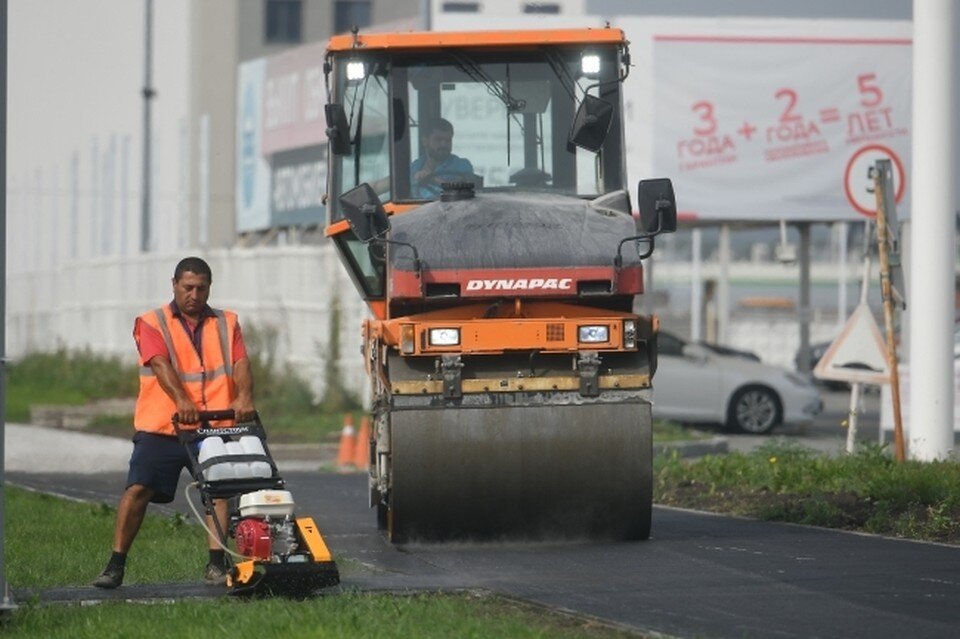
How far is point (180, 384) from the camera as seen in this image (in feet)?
36.3

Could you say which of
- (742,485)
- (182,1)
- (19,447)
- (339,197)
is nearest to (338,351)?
(19,447)

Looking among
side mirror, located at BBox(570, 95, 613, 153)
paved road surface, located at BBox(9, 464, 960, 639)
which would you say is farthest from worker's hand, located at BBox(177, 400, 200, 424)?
side mirror, located at BBox(570, 95, 613, 153)

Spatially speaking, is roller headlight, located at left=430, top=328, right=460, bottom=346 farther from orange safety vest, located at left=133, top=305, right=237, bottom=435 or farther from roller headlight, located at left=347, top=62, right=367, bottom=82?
roller headlight, located at left=347, top=62, right=367, bottom=82

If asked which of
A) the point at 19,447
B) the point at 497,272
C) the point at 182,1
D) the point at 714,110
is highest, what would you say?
the point at 182,1

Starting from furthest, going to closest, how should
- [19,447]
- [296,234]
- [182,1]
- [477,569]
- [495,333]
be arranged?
1. [182,1]
2. [296,234]
3. [19,447]
4. [495,333]
5. [477,569]

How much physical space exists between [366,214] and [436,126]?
4.59 ft

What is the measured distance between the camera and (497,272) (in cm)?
1321

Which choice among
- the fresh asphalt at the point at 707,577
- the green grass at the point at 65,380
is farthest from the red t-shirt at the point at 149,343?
the green grass at the point at 65,380

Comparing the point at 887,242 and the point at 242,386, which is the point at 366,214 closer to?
the point at 242,386

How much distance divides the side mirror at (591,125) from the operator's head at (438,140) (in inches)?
31.2

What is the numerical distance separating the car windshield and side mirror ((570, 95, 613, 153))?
0.35ft

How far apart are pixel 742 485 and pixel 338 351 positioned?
592 inches

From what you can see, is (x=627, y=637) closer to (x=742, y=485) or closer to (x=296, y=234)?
(x=742, y=485)

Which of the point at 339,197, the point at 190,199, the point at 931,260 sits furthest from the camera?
the point at 190,199
